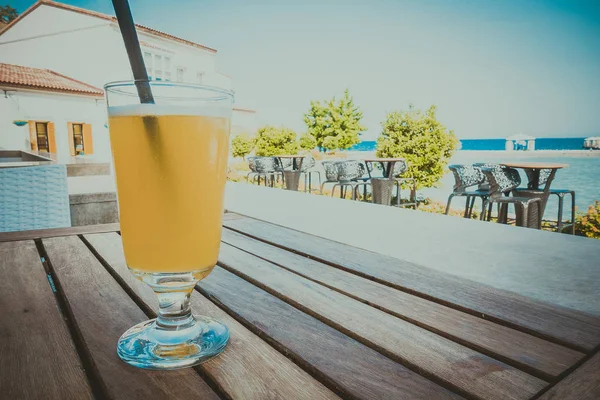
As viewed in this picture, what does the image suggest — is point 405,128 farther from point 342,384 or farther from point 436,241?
point 342,384

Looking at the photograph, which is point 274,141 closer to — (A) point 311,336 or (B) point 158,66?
(B) point 158,66

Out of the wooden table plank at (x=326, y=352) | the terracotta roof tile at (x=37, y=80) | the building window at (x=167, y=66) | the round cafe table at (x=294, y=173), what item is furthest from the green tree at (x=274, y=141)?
the wooden table plank at (x=326, y=352)

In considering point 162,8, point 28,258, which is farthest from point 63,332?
point 162,8

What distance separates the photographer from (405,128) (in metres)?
8.49

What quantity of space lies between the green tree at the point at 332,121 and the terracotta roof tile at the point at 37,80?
13317mm

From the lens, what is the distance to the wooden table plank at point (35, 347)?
39 cm

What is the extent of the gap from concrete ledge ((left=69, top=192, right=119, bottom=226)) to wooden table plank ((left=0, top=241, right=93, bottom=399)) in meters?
2.86

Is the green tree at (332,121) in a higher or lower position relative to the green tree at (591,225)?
higher

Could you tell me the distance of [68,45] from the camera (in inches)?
659

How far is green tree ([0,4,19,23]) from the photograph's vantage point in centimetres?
2283

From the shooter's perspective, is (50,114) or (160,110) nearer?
(160,110)

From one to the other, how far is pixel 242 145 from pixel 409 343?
18726mm

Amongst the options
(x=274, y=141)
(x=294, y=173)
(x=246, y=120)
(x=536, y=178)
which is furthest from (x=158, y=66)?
(x=536, y=178)

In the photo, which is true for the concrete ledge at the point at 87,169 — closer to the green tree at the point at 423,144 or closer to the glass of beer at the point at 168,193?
the green tree at the point at 423,144
